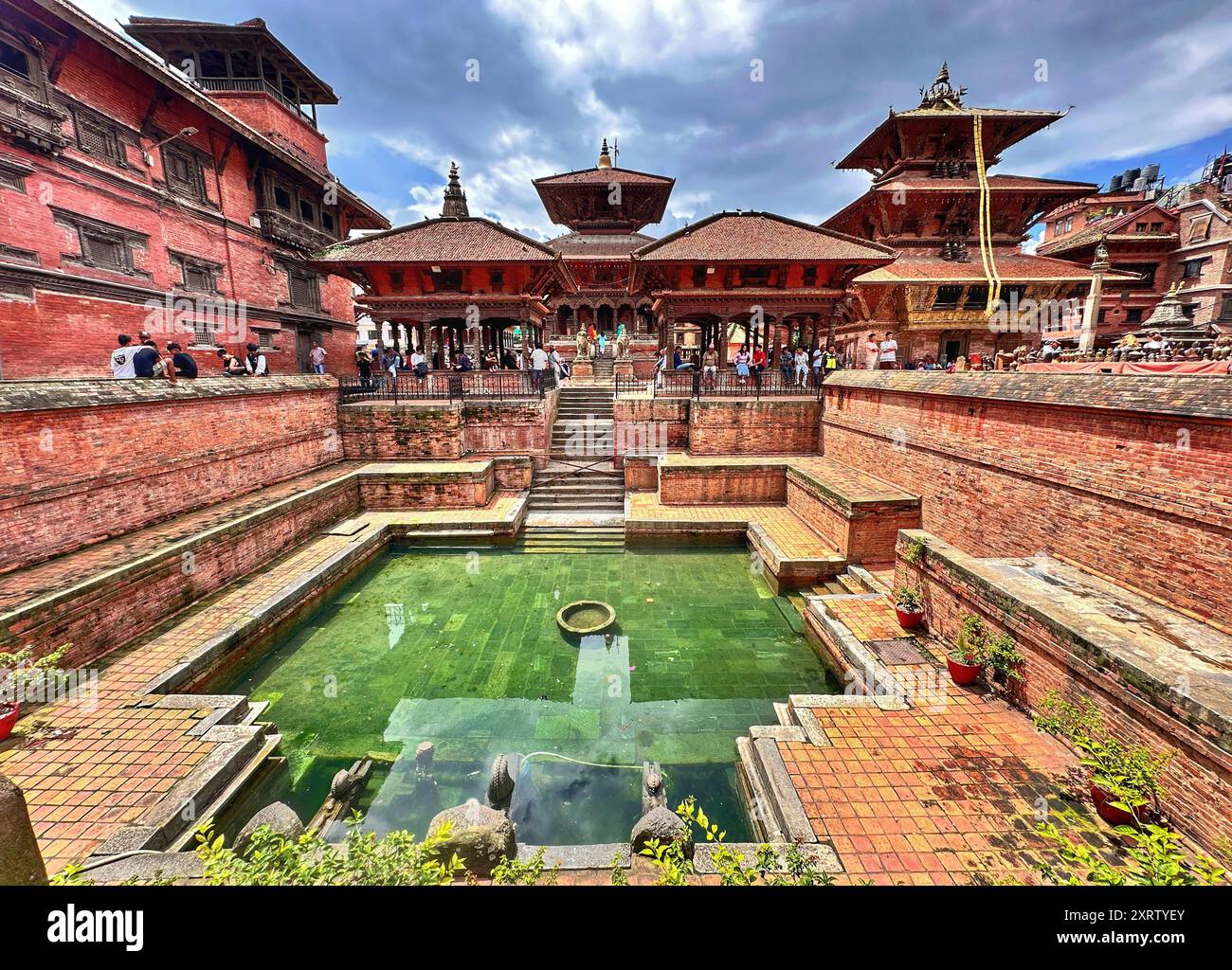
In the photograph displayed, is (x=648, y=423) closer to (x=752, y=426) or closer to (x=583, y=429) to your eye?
(x=583, y=429)

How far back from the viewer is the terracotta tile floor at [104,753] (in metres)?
3.78

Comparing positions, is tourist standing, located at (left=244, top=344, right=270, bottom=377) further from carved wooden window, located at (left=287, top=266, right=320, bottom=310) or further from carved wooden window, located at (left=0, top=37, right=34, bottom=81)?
carved wooden window, located at (left=0, top=37, right=34, bottom=81)

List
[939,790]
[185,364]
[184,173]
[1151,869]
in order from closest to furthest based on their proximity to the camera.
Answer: [1151,869], [939,790], [185,364], [184,173]

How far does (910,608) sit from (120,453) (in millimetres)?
12219

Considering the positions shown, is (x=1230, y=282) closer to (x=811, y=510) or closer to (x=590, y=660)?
(x=811, y=510)

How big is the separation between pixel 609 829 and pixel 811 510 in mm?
7819

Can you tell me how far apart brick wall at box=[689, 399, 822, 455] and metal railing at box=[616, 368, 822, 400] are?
1.89 feet

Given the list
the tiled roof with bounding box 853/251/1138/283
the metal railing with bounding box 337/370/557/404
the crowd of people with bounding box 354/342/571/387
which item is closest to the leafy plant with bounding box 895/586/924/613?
the metal railing with bounding box 337/370/557/404

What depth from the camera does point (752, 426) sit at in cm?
1393

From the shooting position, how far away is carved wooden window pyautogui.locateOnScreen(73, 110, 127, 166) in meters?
11.6

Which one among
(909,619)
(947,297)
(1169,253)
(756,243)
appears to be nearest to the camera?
(909,619)

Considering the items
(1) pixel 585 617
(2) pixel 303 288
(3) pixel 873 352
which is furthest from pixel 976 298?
(2) pixel 303 288

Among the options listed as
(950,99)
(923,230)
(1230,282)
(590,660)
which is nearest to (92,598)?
(590,660)

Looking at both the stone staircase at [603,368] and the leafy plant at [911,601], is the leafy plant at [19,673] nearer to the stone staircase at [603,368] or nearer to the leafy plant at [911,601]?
the leafy plant at [911,601]
